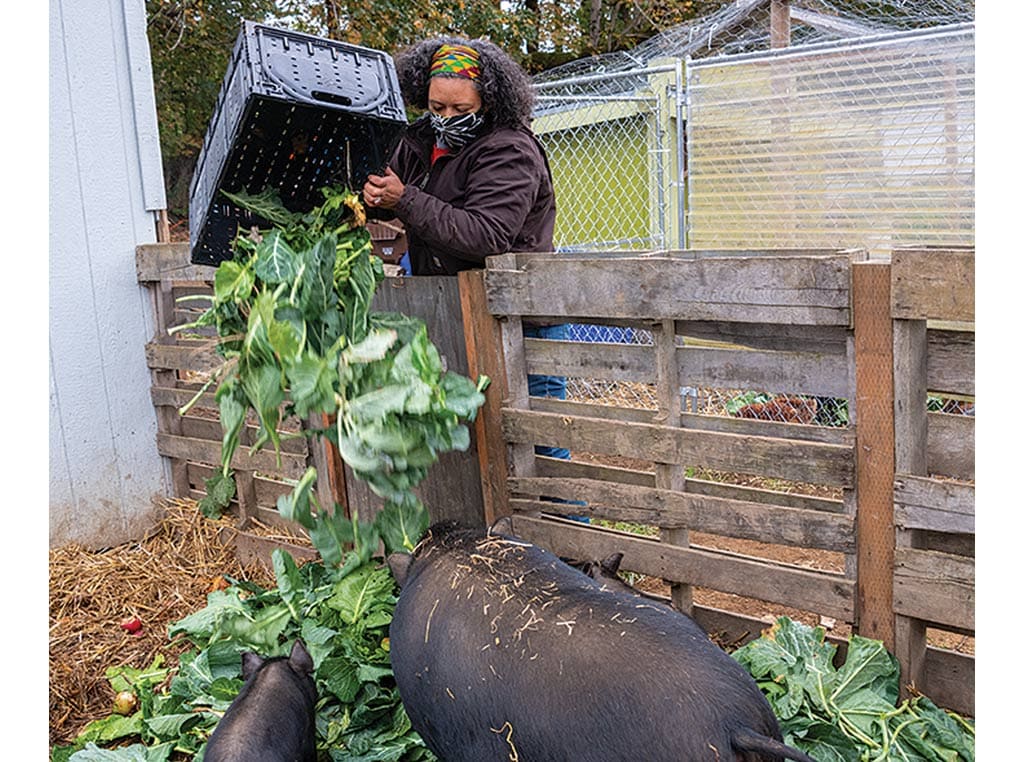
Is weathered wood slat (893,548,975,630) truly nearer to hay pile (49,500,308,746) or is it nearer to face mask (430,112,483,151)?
face mask (430,112,483,151)

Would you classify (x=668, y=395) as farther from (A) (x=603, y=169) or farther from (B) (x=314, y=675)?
(A) (x=603, y=169)

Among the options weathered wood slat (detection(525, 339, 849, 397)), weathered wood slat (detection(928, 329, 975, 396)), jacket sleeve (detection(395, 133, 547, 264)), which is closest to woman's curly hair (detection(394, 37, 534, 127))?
jacket sleeve (detection(395, 133, 547, 264))

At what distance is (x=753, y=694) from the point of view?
8.20 ft

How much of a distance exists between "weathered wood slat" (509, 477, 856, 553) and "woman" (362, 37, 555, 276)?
3.19ft

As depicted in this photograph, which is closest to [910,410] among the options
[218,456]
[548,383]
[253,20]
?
[548,383]

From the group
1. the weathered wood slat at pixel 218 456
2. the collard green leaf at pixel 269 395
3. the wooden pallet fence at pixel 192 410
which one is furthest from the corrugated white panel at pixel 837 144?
the collard green leaf at pixel 269 395

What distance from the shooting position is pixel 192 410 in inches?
229

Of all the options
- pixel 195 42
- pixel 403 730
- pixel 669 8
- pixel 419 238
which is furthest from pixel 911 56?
pixel 669 8

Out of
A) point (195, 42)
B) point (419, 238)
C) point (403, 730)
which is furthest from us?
point (195, 42)

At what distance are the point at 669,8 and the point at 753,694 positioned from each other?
18590 millimetres

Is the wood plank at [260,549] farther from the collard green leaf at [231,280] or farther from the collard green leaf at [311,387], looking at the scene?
the collard green leaf at [311,387]

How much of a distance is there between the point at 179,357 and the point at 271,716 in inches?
108

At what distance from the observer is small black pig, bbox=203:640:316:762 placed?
10.5ft

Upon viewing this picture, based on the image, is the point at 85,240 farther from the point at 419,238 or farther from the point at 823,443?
the point at 823,443
